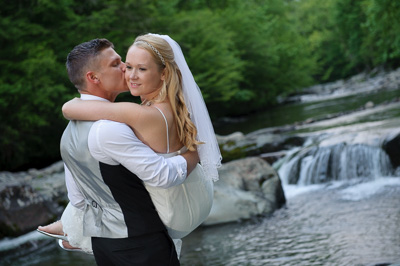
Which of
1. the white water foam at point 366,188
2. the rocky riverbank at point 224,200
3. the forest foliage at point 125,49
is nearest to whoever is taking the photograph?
the rocky riverbank at point 224,200

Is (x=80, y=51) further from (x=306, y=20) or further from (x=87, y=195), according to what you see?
(x=306, y=20)

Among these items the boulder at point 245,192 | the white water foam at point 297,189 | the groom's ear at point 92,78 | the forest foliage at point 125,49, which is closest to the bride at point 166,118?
the groom's ear at point 92,78

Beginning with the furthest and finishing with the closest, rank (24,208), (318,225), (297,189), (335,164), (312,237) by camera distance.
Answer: (335,164) < (297,189) < (24,208) < (318,225) < (312,237)

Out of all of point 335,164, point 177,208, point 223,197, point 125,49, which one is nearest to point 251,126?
point 125,49

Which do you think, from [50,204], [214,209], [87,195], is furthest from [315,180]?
[87,195]

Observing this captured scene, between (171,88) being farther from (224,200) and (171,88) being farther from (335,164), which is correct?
(335,164)

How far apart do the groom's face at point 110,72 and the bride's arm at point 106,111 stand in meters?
0.16

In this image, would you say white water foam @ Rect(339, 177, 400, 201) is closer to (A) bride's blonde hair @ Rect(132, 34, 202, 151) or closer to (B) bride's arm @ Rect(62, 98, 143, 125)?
(A) bride's blonde hair @ Rect(132, 34, 202, 151)

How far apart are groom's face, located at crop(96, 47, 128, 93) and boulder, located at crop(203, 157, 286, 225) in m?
6.36

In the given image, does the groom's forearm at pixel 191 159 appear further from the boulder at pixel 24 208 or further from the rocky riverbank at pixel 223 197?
the boulder at pixel 24 208

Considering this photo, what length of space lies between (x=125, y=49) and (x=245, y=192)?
1531 cm

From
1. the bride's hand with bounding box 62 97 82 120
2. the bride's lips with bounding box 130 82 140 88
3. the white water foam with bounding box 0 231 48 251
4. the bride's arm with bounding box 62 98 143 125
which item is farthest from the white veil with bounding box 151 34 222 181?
the white water foam with bounding box 0 231 48 251

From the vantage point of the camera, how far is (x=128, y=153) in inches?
93.1

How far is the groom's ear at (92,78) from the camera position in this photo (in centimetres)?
260
